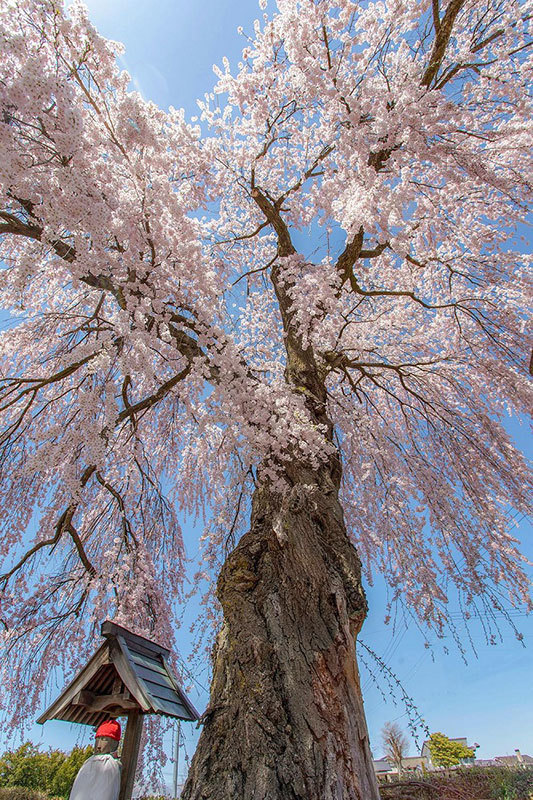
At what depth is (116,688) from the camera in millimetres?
2645

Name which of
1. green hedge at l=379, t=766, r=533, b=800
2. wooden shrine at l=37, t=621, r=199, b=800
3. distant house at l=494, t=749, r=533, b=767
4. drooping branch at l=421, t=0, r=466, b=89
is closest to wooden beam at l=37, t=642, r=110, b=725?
wooden shrine at l=37, t=621, r=199, b=800

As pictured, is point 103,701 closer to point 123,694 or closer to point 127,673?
point 123,694

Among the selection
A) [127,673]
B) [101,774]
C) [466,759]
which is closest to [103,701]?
[127,673]

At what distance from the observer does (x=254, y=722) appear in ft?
6.58

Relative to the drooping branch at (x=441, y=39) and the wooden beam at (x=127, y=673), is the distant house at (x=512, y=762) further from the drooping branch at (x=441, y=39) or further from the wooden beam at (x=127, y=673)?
the drooping branch at (x=441, y=39)

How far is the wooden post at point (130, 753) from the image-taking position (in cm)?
235

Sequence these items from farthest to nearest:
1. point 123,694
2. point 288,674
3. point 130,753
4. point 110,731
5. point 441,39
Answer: point 441,39
point 123,694
point 130,753
point 110,731
point 288,674

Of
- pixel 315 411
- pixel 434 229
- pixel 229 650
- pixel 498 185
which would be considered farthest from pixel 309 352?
pixel 229 650

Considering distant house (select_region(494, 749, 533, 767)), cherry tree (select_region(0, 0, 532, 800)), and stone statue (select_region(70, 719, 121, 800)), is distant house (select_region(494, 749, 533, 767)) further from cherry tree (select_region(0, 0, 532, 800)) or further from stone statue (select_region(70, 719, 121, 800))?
stone statue (select_region(70, 719, 121, 800))

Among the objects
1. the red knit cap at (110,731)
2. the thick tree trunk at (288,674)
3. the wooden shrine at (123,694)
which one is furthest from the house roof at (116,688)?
the thick tree trunk at (288,674)

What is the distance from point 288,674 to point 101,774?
3.48 ft

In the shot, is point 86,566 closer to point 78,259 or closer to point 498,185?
point 78,259

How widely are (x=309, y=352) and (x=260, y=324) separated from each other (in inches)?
112

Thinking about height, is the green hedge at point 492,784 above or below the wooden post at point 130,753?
below
